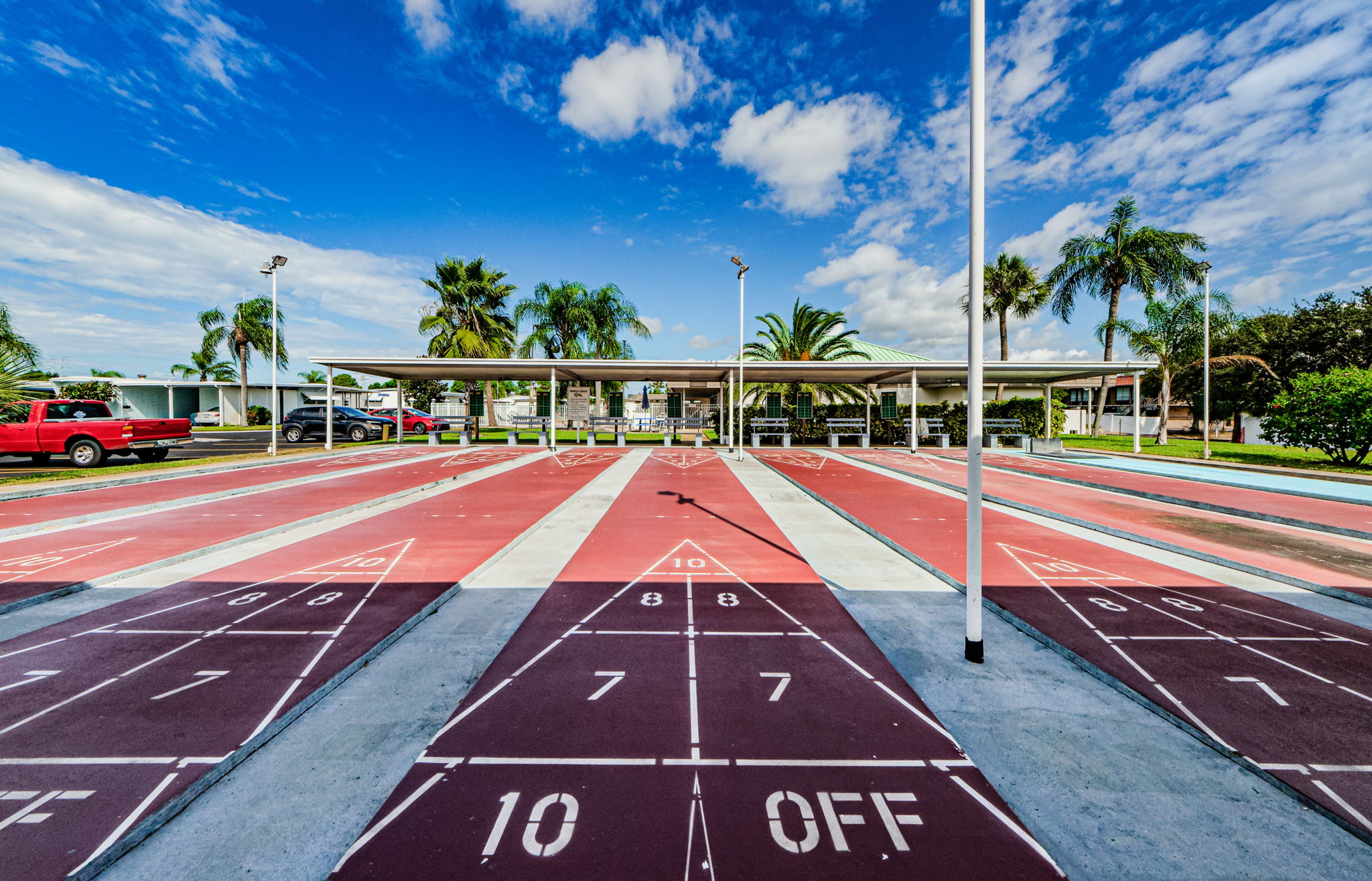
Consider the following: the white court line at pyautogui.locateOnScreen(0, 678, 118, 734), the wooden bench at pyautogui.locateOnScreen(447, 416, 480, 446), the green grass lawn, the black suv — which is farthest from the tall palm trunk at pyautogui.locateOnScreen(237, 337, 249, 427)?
the green grass lawn

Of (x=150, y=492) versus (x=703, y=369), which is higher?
(x=703, y=369)

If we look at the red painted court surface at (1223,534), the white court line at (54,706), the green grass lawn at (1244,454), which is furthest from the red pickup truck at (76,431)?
the green grass lawn at (1244,454)

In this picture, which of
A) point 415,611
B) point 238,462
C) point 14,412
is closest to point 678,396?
point 238,462

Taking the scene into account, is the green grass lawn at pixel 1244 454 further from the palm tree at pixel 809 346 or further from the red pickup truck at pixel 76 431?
the red pickup truck at pixel 76 431

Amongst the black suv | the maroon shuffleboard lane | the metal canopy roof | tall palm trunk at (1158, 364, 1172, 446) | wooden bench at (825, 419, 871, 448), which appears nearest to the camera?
→ the maroon shuffleboard lane

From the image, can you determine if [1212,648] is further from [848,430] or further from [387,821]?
[848,430]

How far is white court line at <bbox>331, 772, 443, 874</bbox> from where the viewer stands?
2.50 metres

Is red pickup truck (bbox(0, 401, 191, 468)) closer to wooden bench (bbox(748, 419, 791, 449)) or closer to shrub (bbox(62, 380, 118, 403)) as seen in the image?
wooden bench (bbox(748, 419, 791, 449))

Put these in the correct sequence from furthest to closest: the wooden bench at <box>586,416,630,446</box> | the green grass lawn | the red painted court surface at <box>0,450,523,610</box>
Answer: the wooden bench at <box>586,416,630,446</box> < the green grass lawn < the red painted court surface at <box>0,450,523,610</box>

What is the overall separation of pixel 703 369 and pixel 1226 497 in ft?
58.7

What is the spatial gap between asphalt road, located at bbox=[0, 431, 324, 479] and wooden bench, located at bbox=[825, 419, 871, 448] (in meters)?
26.8

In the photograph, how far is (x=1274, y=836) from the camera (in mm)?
2637

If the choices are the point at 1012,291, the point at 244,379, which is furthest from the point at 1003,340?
the point at 244,379

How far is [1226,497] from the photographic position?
40.0 ft
